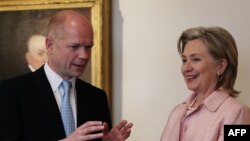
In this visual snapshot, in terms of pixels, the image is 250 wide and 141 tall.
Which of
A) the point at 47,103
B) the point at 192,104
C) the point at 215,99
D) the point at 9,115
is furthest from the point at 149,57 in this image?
the point at 9,115

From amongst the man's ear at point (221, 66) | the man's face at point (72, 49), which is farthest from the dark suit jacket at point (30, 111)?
the man's ear at point (221, 66)

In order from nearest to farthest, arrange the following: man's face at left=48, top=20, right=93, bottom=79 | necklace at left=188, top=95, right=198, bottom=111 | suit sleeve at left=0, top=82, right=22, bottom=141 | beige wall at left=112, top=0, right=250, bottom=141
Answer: suit sleeve at left=0, top=82, right=22, bottom=141 < man's face at left=48, top=20, right=93, bottom=79 < necklace at left=188, top=95, right=198, bottom=111 < beige wall at left=112, top=0, right=250, bottom=141

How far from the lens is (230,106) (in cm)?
155

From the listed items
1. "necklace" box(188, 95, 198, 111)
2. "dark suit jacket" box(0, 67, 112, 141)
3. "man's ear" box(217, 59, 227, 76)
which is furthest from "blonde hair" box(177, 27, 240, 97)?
"dark suit jacket" box(0, 67, 112, 141)

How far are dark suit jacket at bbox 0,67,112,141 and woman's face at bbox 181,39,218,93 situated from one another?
0.49 meters

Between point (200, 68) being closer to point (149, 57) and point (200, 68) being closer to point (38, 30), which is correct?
point (149, 57)

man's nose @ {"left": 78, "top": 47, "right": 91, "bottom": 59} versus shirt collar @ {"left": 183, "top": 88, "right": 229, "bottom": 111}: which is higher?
man's nose @ {"left": 78, "top": 47, "right": 91, "bottom": 59}

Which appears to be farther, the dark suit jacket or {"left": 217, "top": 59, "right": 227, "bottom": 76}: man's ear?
{"left": 217, "top": 59, "right": 227, "bottom": 76}: man's ear

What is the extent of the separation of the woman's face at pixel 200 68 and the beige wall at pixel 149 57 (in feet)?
1.44

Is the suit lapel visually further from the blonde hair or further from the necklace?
the blonde hair

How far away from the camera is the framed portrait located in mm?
2123

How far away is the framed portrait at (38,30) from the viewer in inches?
83.6

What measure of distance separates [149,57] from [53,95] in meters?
0.72

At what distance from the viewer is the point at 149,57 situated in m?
2.15
